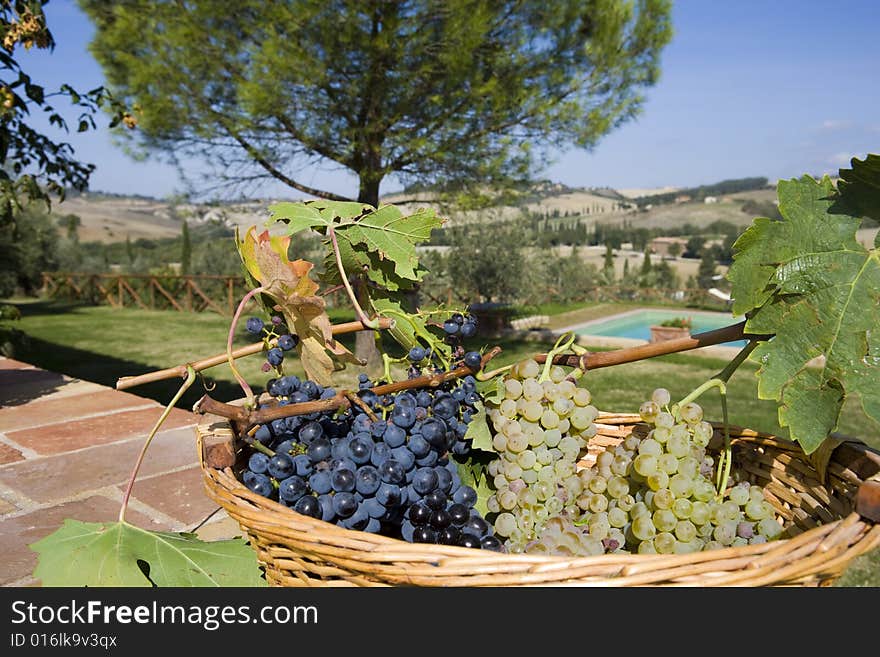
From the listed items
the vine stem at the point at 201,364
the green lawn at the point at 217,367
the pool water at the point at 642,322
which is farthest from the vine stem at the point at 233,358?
the pool water at the point at 642,322

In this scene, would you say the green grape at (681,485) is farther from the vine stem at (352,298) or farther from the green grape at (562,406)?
the vine stem at (352,298)

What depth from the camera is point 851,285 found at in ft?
3.08

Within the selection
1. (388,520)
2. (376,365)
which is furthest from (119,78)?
(388,520)

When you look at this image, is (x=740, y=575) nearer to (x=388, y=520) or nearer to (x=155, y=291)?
(x=388, y=520)

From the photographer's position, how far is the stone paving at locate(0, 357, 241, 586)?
1.54 meters

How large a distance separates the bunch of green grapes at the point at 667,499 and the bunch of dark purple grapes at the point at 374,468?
0.19 meters

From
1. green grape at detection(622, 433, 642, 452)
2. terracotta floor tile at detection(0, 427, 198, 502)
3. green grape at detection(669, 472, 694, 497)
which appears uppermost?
green grape at detection(622, 433, 642, 452)

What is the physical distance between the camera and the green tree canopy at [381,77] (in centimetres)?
570

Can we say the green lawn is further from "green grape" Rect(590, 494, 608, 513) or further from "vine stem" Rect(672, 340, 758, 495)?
"green grape" Rect(590, 494, 608, 513)

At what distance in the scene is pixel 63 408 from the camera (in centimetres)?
279

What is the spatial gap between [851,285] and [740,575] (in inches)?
20.0

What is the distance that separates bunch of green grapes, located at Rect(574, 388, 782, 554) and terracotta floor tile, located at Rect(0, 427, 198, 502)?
144 centimetres

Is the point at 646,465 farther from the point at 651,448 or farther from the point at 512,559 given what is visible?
the point at 512,559

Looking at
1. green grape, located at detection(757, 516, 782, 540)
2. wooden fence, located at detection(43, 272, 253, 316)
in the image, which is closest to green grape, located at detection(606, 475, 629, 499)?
green grape, located at detection(757, 516, 782, 540)
